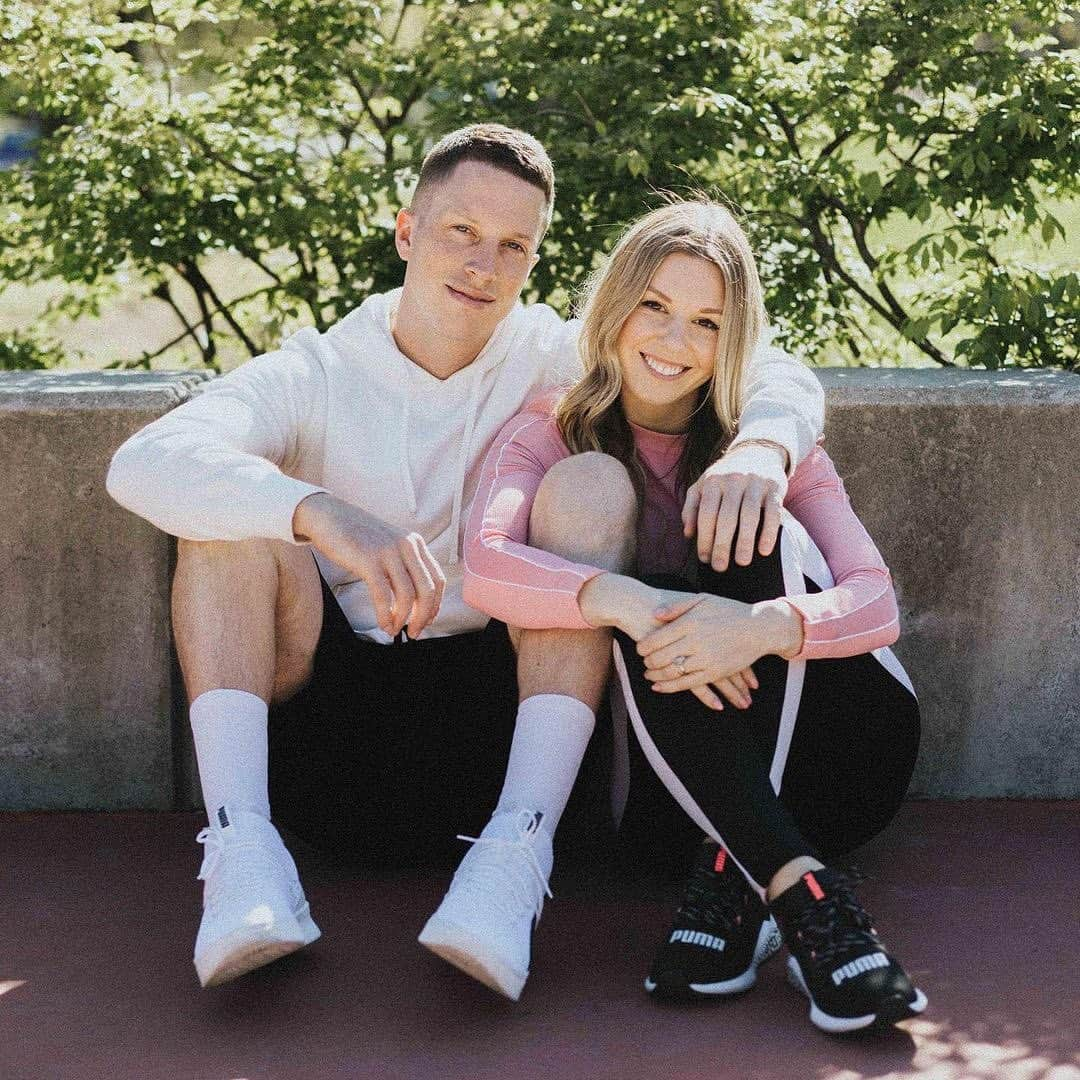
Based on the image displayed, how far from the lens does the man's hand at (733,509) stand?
9.33 feet

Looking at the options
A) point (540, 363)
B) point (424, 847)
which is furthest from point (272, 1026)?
point (540, 363)

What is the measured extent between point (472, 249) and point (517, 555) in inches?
28.6

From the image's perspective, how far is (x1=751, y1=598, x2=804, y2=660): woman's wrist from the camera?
2.77m

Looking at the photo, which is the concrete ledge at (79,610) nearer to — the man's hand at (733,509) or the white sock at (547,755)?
the white sock at (547,755)

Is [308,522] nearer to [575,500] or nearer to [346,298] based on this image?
[575,500]

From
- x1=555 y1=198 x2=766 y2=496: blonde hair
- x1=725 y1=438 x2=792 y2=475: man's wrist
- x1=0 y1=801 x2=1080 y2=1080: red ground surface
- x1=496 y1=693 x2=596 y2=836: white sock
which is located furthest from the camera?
x1=555 y1=198 x2=766 y2=496: blonde hair

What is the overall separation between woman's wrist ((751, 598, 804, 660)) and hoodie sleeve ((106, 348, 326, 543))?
2.63 ft

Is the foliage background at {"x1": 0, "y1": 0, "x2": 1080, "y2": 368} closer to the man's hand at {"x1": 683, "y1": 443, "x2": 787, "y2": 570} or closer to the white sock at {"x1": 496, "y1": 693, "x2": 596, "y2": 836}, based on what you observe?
the man's hand at {"x1": 683, "y1": 443, "x2": 787, "y2": 570}

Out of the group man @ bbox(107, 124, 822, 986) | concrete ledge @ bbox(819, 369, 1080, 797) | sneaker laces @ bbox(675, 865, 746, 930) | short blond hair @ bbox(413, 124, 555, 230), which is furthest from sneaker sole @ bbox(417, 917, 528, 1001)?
short blond hair @ bbox(413, 124, 555, 230)

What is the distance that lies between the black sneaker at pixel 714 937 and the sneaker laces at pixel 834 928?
0.16m

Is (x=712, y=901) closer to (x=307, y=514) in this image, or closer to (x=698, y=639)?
(x=698, y=639)

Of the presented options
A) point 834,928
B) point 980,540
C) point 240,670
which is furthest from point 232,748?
point 980,540

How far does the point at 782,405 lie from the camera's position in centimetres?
319

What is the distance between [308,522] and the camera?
9.26ft
